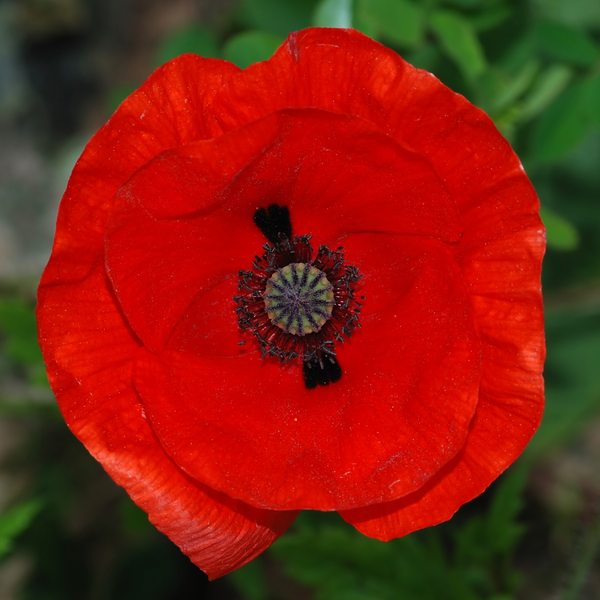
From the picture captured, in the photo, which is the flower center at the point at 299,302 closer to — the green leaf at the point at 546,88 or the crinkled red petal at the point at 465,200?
the crinkled red petal at the point at 465,200

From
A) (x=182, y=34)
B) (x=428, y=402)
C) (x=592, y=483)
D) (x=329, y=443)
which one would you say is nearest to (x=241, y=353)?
(x=329, y=443)

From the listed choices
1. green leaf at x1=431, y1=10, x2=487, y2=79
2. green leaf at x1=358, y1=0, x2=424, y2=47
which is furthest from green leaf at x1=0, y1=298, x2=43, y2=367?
green leaf at x1=431, y1=10, x2=487, y2=79

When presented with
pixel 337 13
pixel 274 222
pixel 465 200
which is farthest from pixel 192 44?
pixel 465 200

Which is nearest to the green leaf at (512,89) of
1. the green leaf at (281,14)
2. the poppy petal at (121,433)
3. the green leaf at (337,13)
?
the green leaf at (337,13)

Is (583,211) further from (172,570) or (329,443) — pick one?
(172,570)

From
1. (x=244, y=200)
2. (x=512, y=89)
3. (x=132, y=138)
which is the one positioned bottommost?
(x=512, y=89)

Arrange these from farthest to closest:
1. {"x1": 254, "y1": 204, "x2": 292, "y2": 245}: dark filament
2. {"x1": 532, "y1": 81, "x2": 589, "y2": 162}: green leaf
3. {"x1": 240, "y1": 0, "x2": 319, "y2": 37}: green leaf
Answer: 1. {"x1": 240, "y1": 0, "x2": 319, "y2": 37}: green leaf
2. {"x1": 532, "y1": 81, "x2": 589, "y2": 162}: green leaf
3. {"x1": 254, "y1": 204, "x2": 292, "y2": 245}: dark filament

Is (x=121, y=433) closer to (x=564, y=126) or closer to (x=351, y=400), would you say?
(x=351, y=400)

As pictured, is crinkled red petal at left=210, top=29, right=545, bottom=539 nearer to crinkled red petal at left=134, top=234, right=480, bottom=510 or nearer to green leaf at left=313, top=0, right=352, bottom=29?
crinkled red petal at left=134, top=234, right=480, bottom=510
